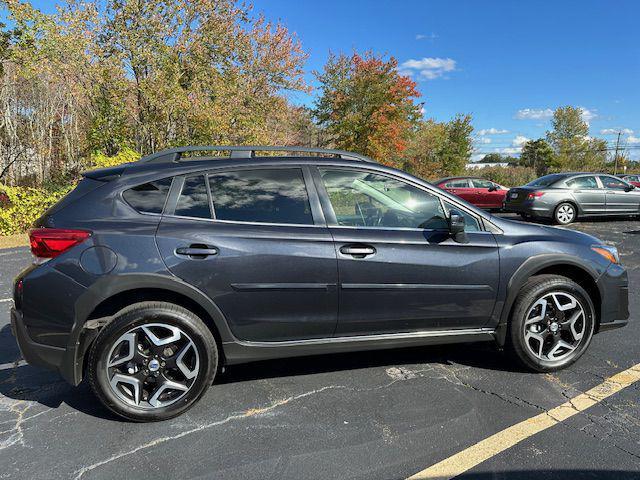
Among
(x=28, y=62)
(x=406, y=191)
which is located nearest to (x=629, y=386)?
(x=406, y=191)

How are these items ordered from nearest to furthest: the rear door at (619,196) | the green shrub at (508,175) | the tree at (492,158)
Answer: the rear door at (619,196) < the green shrub at (508,175) < the tree at (492,158)

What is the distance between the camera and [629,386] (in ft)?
10.6

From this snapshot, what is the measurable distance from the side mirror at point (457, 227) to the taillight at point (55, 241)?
2.36 metres

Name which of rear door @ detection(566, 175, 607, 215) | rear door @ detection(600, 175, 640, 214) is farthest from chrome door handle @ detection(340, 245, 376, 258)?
rear door @ detection(600, 175, 640, 214)

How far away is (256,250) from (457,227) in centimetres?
140

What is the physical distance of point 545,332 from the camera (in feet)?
11.2

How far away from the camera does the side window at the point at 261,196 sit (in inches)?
118

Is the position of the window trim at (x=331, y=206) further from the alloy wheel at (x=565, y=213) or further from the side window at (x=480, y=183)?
the side window at (x=480, y=183)

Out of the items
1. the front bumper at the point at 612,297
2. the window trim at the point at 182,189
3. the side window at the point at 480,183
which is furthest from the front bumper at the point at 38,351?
the side window at the point at 480,183

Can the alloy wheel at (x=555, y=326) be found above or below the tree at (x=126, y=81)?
below

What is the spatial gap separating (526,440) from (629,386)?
3.97 feet

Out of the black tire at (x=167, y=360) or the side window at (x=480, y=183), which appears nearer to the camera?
the black tire at (x=167, y=360)

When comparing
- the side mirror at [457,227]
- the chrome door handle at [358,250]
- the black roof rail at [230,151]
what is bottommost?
the chrome door handle at [358,250]

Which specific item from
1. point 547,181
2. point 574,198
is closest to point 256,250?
point 547,181
